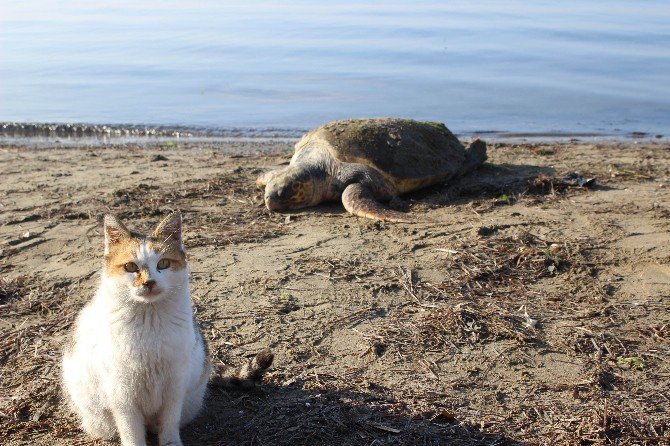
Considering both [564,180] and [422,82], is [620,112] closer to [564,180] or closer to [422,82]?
[422,82]

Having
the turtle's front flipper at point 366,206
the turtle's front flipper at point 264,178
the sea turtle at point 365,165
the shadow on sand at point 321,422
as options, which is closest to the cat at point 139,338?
the shadow on sand at point 321,422

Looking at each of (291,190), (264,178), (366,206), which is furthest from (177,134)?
(366,206)

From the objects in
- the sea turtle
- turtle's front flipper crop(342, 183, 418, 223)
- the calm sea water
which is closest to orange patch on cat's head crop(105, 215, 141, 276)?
turtle's front flipper crop(342, 183, 418, 223)

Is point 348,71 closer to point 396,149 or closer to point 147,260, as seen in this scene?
point 396,149

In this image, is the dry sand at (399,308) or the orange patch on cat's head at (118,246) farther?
the dry sand at (399,308)

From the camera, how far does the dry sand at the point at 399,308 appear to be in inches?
155

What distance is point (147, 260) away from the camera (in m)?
3.19

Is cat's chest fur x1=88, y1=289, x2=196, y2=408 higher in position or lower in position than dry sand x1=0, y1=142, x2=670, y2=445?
higher

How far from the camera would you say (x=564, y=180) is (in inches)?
329

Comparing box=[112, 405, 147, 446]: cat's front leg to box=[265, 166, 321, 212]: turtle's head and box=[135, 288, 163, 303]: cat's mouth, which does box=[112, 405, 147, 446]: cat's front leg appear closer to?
box=[135, 288, 163, 303]: cat's mouth

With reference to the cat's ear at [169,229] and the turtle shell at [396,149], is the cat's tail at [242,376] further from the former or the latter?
the turtle shell at [396,149]

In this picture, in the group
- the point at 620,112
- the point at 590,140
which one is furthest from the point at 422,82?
the point at 590,140

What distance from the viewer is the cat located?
3209 millimetres

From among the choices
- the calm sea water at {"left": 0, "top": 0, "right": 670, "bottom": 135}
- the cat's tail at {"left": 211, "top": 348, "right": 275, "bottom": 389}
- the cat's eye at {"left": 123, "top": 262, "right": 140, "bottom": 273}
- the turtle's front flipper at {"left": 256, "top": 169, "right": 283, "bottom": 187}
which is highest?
the calm sea water at {"left": 0, "top": 0, "right": 670, "bottom": 135}
